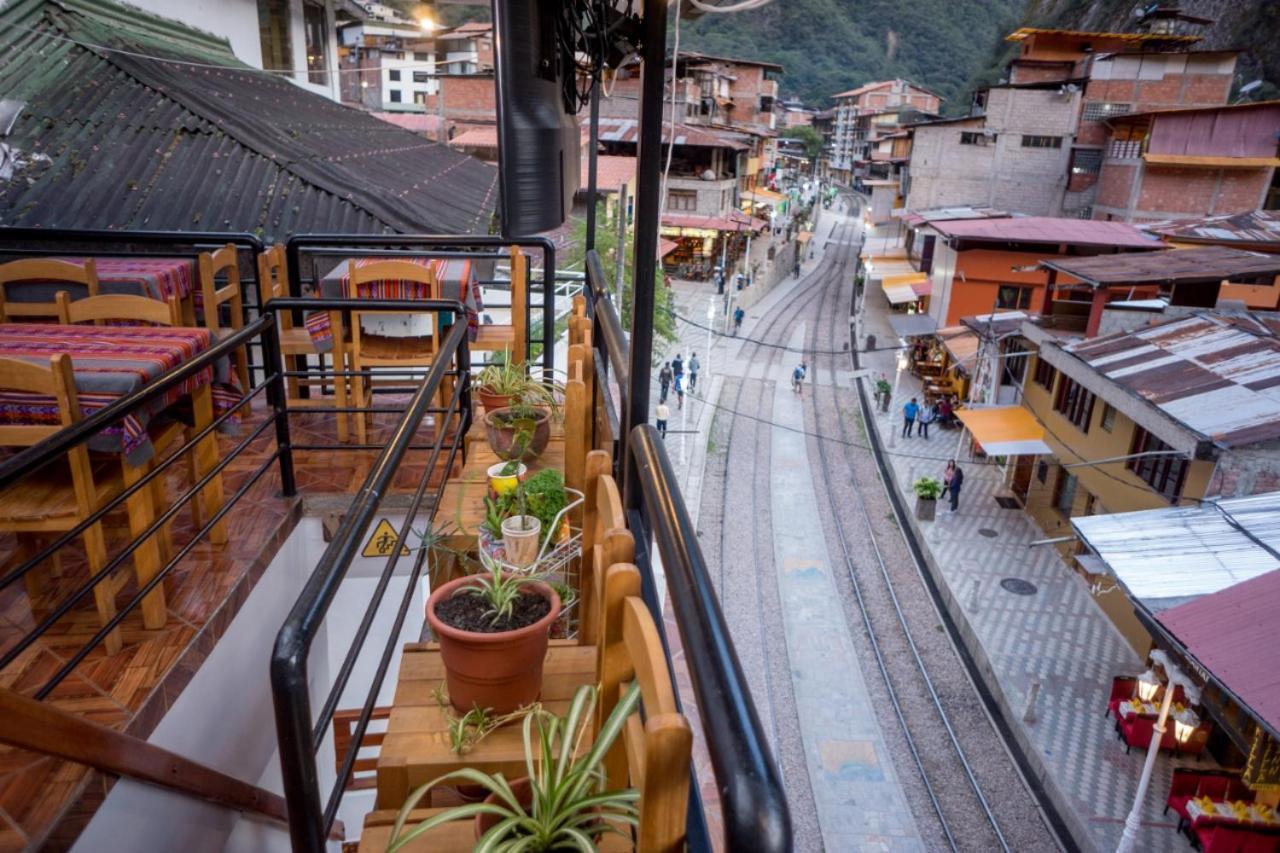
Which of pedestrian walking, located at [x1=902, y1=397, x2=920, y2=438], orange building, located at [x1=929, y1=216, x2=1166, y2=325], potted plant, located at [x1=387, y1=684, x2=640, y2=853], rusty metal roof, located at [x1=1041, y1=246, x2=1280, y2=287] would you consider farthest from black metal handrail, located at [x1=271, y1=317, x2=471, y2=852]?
orange building, located at [x1=929, y1=216, x2=1166, y2=325]

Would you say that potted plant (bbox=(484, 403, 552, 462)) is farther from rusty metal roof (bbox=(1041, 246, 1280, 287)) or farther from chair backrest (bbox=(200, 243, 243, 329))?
rusty metal roof (bbox=(1041, 246, 1280, 287))

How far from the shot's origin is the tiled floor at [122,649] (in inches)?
75.5

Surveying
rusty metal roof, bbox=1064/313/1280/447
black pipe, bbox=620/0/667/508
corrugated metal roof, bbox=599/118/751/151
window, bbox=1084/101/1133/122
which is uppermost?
window, bbox=1084/101/1133/122

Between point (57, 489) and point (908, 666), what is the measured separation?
11053 mm

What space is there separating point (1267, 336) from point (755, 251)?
27.6 m

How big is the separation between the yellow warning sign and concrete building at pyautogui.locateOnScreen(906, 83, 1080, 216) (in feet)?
91.4

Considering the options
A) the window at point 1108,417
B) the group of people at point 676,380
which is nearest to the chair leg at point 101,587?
the window at point 1108,417

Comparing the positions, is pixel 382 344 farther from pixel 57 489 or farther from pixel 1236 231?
pixel 1236 231

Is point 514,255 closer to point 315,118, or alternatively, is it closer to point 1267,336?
point 315,118

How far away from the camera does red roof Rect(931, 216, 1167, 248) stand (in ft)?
60.7

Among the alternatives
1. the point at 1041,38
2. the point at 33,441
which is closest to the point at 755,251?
the point at 1041,38

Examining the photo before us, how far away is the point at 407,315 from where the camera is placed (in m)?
4.35

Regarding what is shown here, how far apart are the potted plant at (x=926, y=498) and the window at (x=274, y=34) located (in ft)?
40.1

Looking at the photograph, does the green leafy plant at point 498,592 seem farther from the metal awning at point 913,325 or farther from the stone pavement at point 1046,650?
the metal awning at point 913,325
